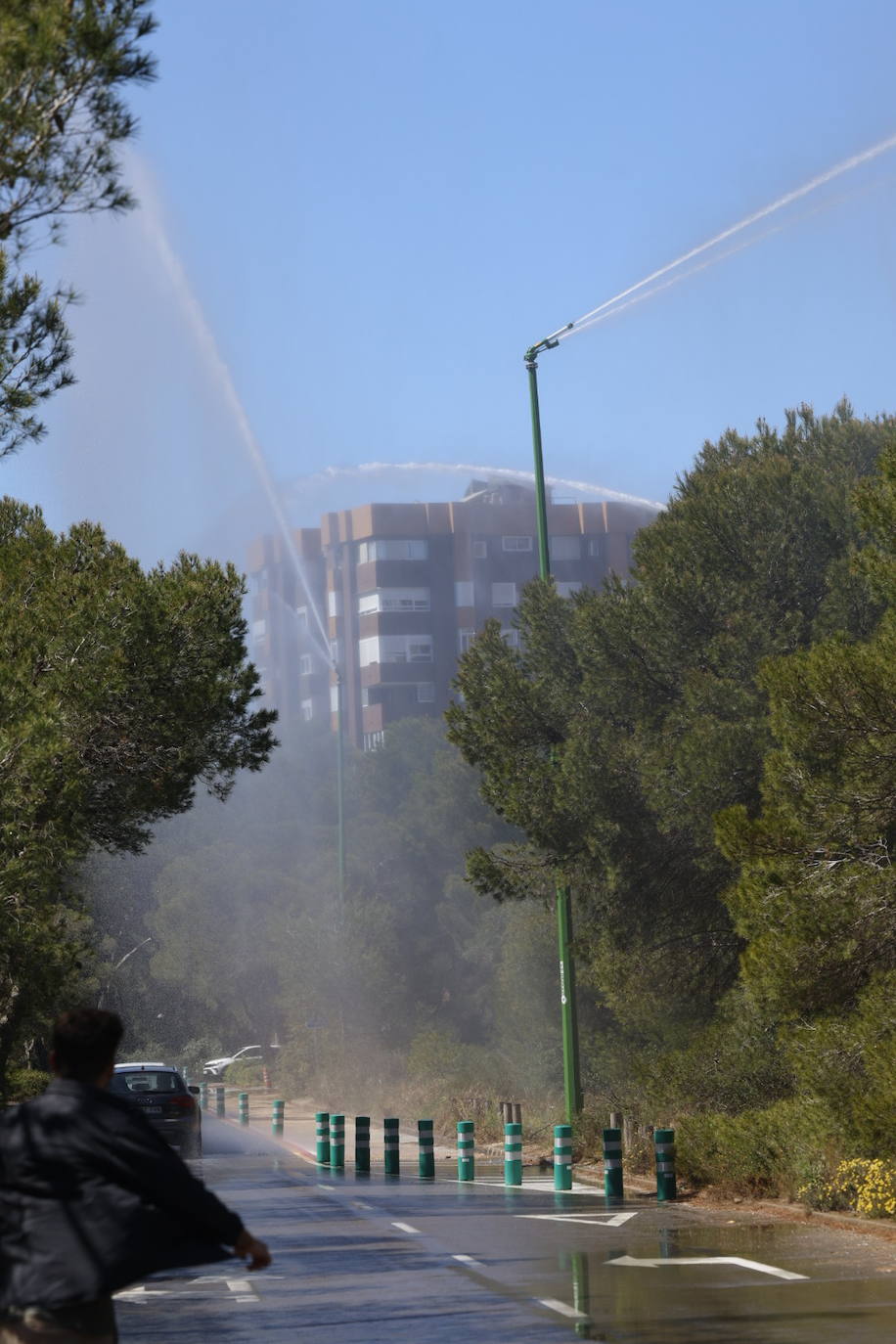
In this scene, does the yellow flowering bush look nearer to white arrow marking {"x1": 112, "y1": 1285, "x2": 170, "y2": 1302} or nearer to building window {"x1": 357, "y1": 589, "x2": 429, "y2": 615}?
white arrow marking {"x1": 112, "y1": 1285, "x2": 170, "y2": 1302}

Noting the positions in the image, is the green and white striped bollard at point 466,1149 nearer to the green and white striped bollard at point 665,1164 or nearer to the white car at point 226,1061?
the green and white striped bollard at point 665,1164

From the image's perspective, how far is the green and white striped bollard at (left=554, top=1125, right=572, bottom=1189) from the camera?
21500mm

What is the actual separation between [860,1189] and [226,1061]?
61.9 metres

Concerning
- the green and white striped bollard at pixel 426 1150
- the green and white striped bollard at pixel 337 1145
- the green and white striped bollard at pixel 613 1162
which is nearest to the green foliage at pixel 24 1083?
the green and white striped bollard at pixel 337 1145

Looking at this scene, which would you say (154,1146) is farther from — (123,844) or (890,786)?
(123,844)

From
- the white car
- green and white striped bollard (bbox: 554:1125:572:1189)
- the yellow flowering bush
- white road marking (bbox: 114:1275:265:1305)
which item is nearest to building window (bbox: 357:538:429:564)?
the white car

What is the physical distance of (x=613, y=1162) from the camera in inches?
800

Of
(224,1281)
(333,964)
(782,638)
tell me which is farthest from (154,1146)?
(333,964)

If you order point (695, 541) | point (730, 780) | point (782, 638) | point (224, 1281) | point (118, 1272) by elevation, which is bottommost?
point (224, 1281)

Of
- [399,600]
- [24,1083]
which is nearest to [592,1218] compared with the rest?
[24,1083]

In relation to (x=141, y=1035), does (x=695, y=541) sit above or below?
above

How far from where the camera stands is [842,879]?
17.9 m

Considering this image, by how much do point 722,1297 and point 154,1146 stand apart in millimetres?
7566

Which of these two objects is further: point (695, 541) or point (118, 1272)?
point (695, 541)
